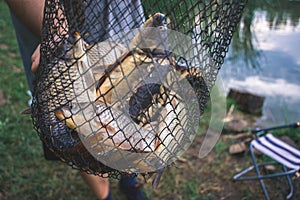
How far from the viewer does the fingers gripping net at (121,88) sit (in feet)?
2.50

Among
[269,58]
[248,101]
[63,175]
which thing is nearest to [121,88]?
[63,175]

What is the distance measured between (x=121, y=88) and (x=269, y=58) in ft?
12.8

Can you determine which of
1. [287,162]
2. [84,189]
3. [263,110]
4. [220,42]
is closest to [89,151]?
[220,42]

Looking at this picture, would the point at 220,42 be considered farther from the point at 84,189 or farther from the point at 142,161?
the point at 84,189

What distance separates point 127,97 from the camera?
791 mm

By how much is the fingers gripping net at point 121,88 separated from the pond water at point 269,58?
2827 mm

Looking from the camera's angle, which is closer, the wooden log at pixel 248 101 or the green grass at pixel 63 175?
the green grass at pixel 63 175

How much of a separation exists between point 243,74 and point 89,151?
3.63 m

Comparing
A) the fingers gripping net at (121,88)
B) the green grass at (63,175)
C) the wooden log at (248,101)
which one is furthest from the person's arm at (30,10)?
the wooden log at (248,101)

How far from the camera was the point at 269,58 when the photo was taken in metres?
4.31

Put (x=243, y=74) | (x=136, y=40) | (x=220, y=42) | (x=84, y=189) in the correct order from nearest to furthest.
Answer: (x=136, y=40) < (x=220, y=42) < (x=84, y=189) < (x=243, y=74)

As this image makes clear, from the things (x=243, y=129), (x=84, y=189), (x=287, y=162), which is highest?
(x=84, y=189)

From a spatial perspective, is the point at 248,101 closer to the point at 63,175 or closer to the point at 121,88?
the point at 63,175

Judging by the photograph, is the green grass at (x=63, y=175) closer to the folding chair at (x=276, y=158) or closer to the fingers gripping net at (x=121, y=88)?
the folding chair at (x=276, y=158)
